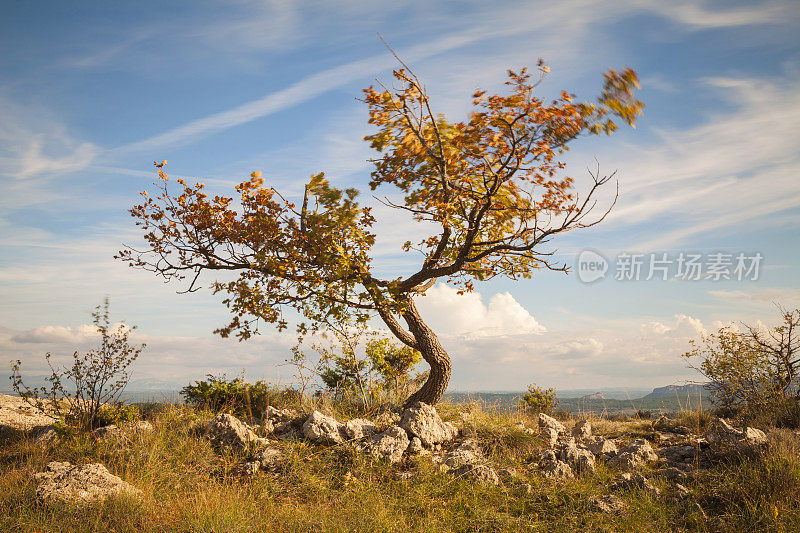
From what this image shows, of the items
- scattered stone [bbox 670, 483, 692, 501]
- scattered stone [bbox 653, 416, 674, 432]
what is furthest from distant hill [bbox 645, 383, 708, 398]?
scattered stone [bbox 670, 483, 692, 501]

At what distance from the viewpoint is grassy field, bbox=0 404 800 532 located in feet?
17.3

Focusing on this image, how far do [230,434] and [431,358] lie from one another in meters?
3.92

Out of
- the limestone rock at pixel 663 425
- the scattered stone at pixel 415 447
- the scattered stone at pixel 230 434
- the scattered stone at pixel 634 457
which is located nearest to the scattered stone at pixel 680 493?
the scattered stone at pixel 634 457

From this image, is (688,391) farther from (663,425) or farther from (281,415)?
(281,415)

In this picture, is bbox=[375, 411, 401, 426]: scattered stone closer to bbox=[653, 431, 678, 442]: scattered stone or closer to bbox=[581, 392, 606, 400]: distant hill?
bbox=[653, 431, 678, 442]: scattered stone

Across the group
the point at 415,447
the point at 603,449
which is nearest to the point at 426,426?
the point at 415,447

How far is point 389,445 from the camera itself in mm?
7105

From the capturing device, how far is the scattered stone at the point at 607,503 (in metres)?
5.76

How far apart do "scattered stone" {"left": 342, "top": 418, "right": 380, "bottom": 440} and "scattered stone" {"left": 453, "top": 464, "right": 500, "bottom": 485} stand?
→ 5.00 feet

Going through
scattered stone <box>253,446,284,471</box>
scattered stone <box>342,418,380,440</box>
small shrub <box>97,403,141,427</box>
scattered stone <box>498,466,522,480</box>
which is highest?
small shrub <box>97,403,141,427</box>

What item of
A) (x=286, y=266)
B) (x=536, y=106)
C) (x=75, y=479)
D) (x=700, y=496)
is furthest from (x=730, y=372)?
(x=75, y=479)

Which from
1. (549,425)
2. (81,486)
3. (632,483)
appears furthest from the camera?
(549,425)

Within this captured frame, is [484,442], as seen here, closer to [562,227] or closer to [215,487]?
[562,227]

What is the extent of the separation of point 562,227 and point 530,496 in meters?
3.76
